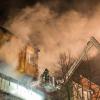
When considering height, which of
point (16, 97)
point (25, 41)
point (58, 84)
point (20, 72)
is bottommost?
point (16, 97)

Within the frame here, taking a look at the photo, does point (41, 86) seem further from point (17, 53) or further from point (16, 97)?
A: point (17, 53)

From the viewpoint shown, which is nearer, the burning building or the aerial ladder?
the aerial ladder

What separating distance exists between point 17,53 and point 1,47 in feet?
8.39

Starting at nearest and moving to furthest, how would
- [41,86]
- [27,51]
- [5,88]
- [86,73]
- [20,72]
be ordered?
[5,88] → [41,86] → [86,73] → [20,72] → [27,51]

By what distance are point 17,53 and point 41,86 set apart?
6325mm

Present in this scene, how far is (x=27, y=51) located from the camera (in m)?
32.4

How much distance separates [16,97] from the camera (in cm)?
2416

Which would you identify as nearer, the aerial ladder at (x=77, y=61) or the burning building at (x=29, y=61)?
the aerial ladder at (x=77, y=61)

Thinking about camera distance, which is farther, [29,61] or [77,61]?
[29,61]

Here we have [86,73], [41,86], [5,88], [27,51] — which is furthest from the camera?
[27,51]

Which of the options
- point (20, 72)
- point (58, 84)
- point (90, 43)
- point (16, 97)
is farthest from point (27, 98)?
point (90, 43)

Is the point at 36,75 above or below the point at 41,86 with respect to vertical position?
above

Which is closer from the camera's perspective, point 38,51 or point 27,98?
point 27,98

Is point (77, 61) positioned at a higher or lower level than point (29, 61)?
lower
